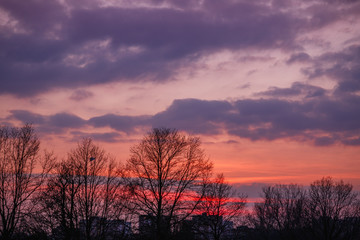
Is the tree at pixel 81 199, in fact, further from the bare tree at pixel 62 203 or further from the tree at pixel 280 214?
the tree at pixel 280 214

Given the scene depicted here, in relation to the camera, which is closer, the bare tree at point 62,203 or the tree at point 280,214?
the bare tree at point 62,203

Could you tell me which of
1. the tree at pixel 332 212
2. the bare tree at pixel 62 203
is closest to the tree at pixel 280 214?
the tree at pixel 332 212

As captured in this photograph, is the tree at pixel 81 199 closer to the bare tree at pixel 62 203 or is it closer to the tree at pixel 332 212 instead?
the bare tree at pixel 62 203

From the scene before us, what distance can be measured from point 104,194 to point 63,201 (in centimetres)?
649

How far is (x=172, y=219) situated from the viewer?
48031mm

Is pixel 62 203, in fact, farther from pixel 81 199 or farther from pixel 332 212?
pixel 332 212

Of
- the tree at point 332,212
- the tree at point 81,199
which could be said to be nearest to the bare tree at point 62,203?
the tree at point 81,199

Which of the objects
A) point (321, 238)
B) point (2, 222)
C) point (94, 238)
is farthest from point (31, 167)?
point (321, 238)

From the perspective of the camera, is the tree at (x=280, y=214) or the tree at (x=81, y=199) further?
the tree at (x=280, y=214)

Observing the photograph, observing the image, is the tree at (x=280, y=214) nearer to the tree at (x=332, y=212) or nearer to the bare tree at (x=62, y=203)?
the tree at (x=332, y=212)

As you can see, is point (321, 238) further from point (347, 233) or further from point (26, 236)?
point (26, 236)

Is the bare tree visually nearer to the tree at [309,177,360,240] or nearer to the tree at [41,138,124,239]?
the tree at [41,138,124,239]

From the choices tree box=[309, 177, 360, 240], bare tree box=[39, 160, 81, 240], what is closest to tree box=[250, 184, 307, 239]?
tree box=[309, 177, 360, 240]

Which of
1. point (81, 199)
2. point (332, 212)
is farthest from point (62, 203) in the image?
point (332, 212)
